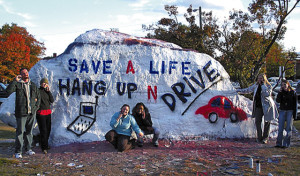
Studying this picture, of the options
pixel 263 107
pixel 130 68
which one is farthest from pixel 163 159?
pixel 263 107

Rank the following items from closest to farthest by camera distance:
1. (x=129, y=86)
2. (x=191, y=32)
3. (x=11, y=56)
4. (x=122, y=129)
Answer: (x=122, y=129) → (x=129, y=86) → (x=191, y=32) → (x=11, y=56)

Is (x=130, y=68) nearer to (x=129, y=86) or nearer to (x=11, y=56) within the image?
(x=129, y=86)

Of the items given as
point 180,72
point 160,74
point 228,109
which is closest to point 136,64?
point 160,74

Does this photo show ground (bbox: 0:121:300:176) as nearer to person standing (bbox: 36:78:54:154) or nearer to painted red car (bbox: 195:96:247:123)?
person standing (bbox: 36:78:54:154)

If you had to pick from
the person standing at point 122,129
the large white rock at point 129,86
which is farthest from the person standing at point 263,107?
the person standing at point 122,129

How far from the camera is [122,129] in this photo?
591cm

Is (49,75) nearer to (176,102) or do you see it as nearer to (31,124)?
(31,124)

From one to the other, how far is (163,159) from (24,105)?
280 cm

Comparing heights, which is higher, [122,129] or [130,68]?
[130,68]

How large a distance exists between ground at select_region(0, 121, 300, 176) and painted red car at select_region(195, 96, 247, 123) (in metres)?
0.57

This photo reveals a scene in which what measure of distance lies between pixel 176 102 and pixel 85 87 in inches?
85.9

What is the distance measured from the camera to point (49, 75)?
6.75m

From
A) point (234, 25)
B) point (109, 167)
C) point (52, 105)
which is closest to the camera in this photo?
point (109, 167)

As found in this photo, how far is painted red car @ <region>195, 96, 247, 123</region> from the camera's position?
7.05 metres
